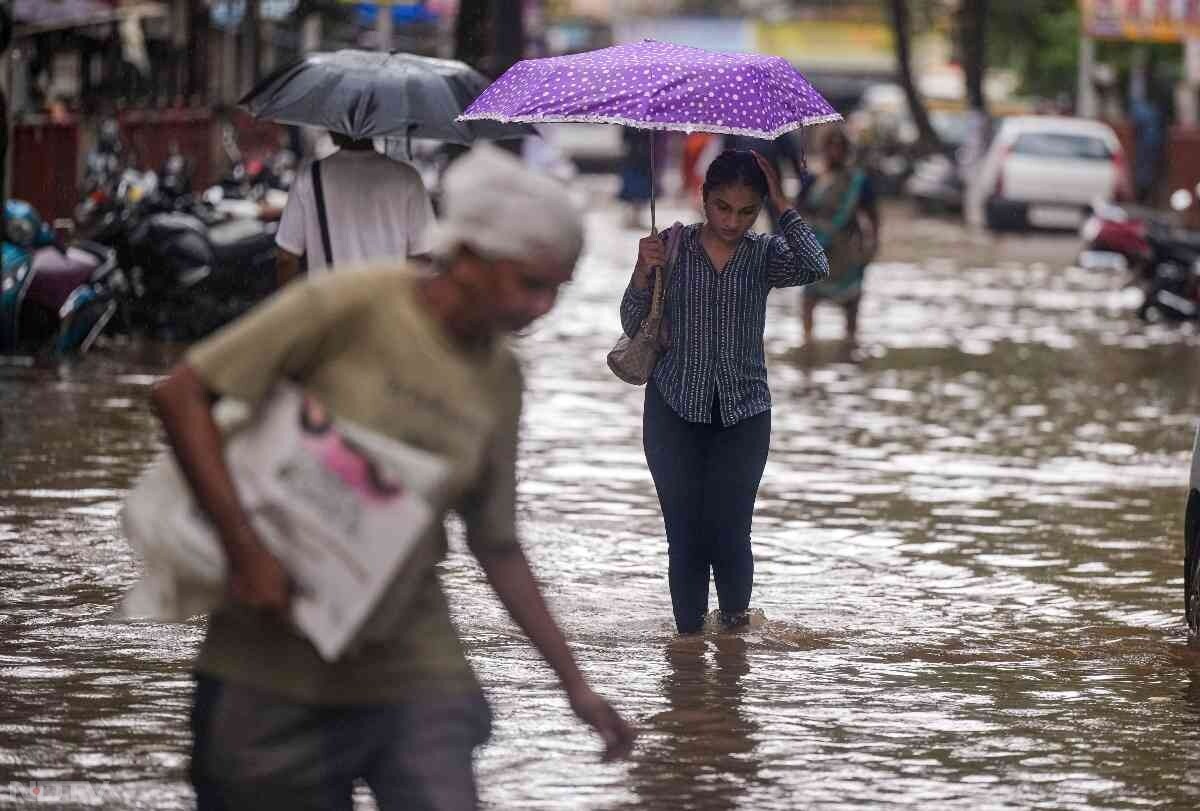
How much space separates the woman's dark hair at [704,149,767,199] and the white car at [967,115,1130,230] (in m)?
27.7

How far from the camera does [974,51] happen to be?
51250mm

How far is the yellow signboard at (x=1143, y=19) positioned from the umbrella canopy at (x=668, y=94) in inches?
1208

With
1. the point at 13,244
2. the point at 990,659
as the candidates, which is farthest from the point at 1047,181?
the point at 990,659

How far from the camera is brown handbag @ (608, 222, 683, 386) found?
781 cm

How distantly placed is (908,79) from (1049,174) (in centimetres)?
1745

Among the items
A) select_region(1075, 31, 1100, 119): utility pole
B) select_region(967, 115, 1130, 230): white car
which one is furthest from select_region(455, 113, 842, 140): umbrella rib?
select_region(1075, 31, 1100, 119): utility pole

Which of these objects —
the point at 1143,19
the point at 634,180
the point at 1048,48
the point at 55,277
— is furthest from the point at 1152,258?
the point at 1048,48

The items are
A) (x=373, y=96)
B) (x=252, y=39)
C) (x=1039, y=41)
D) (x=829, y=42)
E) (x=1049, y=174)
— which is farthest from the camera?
(x=829, y=42)

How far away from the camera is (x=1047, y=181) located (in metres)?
35.3

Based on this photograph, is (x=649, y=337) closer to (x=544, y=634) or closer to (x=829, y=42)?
(x=544, y=634)

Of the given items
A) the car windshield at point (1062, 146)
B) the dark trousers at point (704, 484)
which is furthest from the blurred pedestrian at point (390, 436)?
the car windshield at point (1062, 146)

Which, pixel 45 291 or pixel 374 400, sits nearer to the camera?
pixel 374 400

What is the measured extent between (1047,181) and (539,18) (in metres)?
30.5

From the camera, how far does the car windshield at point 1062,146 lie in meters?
35.6
